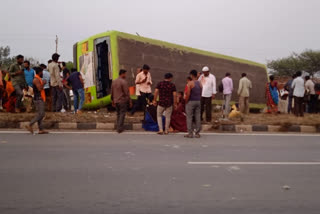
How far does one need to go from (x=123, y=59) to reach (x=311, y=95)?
945 centimetres

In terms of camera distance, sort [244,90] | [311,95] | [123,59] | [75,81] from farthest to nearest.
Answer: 1. [311,95]
2. [244,90]
3. [123,59]
4. [75,81]

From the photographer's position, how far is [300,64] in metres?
46.2

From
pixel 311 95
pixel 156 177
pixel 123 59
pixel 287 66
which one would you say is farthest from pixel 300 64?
pixel 156 177

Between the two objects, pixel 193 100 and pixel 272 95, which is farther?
pixel 272 95

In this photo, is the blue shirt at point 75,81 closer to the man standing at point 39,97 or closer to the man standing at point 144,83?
the man standing at point 144,83

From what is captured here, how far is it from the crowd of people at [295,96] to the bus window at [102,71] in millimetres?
6472

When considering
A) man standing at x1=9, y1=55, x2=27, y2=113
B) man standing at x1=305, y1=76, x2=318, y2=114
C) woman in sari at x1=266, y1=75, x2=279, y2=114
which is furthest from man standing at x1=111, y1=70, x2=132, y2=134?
man standing at x1=305, y1=76, x2=318, y2=114

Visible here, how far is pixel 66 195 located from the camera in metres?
4.12

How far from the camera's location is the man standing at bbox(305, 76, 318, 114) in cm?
1679

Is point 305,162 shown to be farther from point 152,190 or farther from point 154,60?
point 154,60

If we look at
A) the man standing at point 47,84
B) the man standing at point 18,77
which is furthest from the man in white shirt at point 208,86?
the man standing at point 18,77

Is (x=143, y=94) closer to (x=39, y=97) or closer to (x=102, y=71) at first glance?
(x=102, y=71)

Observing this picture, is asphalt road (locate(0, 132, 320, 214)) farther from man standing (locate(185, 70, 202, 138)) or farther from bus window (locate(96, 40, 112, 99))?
bus window (locate(96, 40, 112, 99))

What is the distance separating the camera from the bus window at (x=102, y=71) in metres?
12.9
